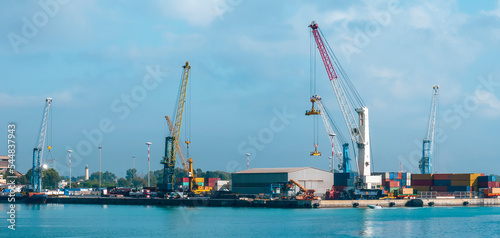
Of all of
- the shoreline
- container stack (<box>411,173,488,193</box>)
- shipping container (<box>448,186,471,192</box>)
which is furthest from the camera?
container stack (<box>411,173,488,193</box>)

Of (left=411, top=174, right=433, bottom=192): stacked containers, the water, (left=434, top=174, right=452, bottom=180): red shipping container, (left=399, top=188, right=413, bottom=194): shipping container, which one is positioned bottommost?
the water

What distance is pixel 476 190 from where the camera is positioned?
5807 inches

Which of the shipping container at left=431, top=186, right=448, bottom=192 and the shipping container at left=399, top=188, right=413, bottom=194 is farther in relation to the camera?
the shipping container at left=431, top=186, right=448, bottom=192

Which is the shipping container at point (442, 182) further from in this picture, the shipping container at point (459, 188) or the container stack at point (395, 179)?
the container stack at point (395, 179)

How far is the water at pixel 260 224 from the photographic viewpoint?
77438mm

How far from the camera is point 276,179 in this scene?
132625 millimetres

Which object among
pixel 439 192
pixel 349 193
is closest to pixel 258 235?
pixel 349 193

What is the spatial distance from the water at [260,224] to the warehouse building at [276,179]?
19855mm

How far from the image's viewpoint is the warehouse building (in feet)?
436

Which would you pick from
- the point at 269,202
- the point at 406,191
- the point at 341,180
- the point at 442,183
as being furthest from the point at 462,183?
the point at 269,202

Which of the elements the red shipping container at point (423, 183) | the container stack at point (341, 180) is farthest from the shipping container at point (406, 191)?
the red shipping container at point (423, 183)

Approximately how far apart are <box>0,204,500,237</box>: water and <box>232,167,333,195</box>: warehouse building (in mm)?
19855

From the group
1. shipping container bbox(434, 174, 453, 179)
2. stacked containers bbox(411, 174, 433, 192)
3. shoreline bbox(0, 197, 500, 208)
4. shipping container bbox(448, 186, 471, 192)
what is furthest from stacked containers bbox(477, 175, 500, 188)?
stacked containers bbox(411, 174, 433, 192)

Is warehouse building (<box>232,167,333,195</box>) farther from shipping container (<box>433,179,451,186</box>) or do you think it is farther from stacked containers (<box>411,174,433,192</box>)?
shipping container (<box>433,179,451,186</box>)
